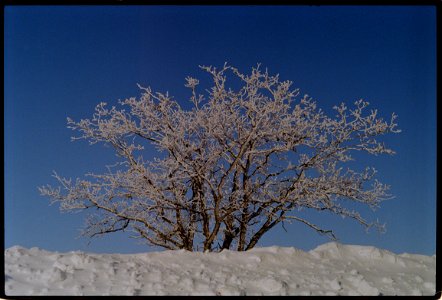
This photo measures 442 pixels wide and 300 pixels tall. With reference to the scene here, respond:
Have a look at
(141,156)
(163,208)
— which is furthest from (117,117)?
(163,208)

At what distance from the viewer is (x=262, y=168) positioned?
568 cm

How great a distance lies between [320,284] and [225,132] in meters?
2.25

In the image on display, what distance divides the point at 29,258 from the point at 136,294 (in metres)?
0.97

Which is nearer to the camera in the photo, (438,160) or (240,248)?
(438,160)

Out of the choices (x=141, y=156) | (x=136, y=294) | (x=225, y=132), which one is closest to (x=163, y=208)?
(x=141, y=156)

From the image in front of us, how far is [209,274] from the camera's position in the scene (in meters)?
3.99

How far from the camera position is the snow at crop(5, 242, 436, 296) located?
3.70 metres

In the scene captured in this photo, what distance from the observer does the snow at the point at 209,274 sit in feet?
12.1
